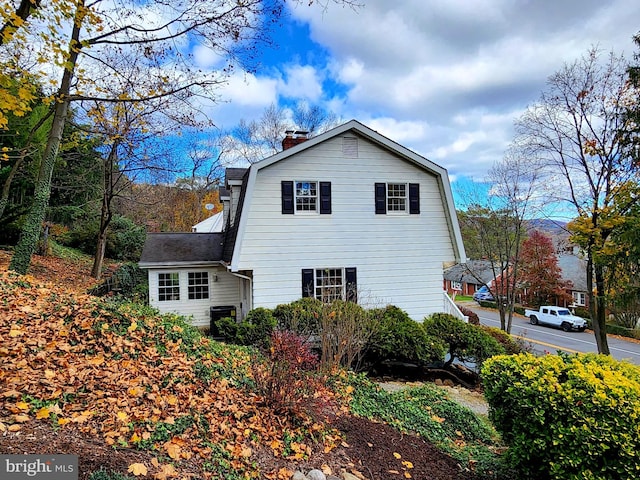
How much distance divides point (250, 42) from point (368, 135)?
4.85 m

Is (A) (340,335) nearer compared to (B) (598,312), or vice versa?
(A) (340,335)

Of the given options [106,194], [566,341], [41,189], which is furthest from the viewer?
[566,341]

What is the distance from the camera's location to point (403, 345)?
9414mm

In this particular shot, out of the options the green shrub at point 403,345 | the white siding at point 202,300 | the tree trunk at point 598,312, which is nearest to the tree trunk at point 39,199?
the white siding at point 202,300

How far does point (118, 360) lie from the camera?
14.3ft

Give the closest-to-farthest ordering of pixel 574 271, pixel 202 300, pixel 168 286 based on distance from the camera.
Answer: pixel 168 286 < pixel 202 300 < pixel 574 271

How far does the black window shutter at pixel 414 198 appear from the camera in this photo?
1190 cm

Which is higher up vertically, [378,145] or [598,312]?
[378,145]

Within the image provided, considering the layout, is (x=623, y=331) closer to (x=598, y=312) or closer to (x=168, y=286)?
(x=598, y=312)

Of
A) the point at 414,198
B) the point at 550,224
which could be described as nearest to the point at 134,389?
the point at 414,198

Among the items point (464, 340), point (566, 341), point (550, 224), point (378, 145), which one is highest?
point (378, 145)

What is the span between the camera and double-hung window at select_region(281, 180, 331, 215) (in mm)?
11008

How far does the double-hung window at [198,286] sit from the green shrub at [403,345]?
22.8 feet

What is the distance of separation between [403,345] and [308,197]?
526 centimetres
